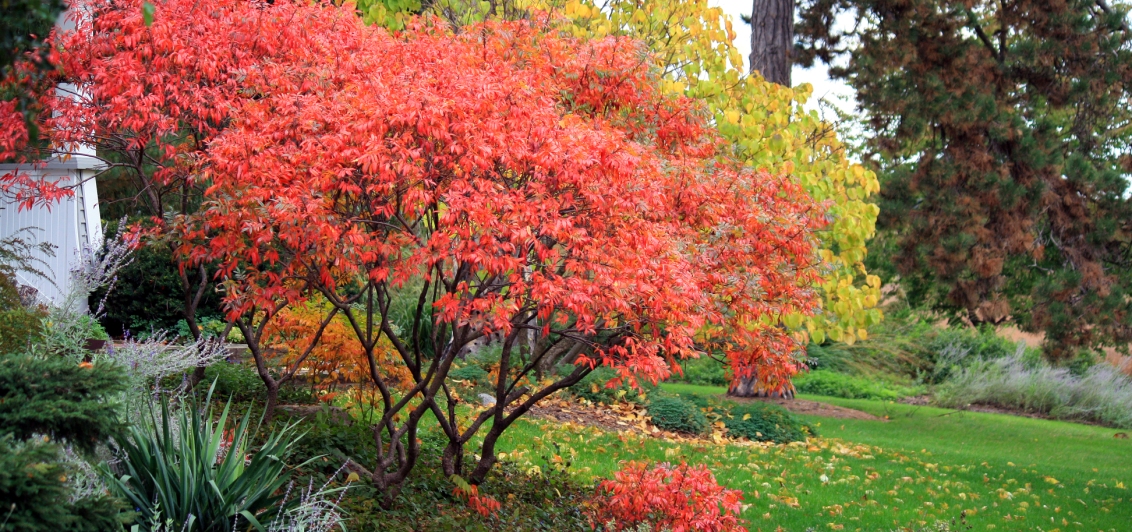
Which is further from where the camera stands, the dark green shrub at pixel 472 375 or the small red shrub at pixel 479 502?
the dark green shrub at pixel 472 375

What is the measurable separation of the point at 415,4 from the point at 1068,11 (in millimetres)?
8952

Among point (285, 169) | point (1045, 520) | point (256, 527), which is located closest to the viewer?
point (256, 527)

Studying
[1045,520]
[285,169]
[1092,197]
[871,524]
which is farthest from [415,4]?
[1092,197]

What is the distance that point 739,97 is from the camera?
9.23 meters

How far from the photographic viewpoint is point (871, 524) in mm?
7715

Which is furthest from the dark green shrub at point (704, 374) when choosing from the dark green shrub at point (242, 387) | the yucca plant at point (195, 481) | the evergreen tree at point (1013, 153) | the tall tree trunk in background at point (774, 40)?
the yucca plant at point (195, 481)

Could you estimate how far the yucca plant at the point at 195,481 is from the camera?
4.25 m

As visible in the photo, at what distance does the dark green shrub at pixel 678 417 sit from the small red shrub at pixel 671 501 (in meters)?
5.58

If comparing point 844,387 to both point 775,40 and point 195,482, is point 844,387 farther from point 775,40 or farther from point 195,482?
point 195,482

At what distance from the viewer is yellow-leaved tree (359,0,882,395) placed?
349 inches

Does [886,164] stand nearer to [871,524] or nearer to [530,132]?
[871,524]

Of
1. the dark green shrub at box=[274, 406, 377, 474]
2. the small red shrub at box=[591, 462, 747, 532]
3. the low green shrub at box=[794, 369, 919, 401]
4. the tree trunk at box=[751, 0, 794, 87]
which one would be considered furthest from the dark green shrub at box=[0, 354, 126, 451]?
the low green shrub at box=[794, 369, 919, 401]

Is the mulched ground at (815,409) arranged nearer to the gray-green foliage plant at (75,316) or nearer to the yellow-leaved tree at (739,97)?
the yellow-leaved tree at (739,97)

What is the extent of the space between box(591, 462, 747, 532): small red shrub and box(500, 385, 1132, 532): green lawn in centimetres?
136
